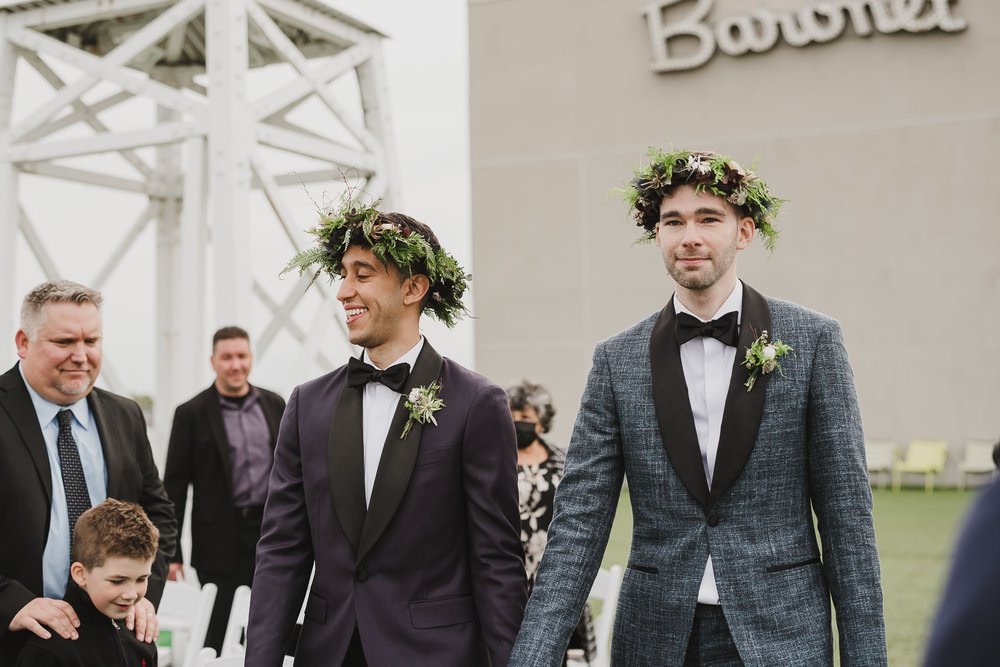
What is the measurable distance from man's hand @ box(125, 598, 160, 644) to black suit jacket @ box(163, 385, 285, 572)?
2.64m

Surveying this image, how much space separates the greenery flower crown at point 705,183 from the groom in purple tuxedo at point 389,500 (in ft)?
2.03

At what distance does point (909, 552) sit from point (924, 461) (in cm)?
690

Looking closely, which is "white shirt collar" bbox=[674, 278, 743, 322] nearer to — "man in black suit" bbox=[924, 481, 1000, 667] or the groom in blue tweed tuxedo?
the groom in blue tweed tuxedo

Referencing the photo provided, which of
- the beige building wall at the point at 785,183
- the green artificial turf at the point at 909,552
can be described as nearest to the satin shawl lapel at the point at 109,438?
the green artificial turf at the point at 909,552

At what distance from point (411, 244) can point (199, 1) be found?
635cm

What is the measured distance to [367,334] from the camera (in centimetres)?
305

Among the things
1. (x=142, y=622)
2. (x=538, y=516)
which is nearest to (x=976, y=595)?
(x=142, y=622)

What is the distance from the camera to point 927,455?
17094 mm

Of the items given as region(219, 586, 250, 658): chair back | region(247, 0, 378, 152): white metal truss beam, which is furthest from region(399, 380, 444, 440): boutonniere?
region(247, 0, 378, 152): white metal truss beam

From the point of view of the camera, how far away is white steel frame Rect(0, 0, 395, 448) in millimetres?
8500

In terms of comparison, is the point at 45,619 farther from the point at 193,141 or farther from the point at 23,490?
the point at 193,141

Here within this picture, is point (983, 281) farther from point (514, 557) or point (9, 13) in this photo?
point (514, 557)

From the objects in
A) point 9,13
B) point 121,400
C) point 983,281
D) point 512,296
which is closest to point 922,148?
point 983,281

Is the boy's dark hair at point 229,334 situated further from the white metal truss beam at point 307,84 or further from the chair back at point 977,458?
the chair back at point 977,458
